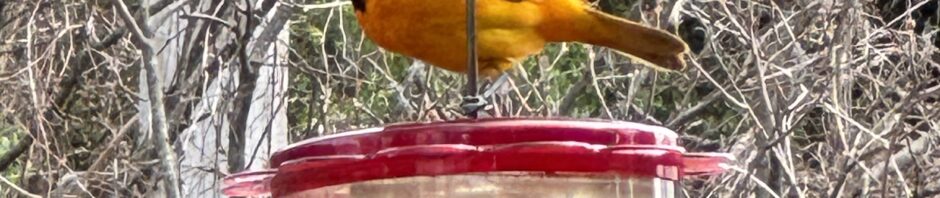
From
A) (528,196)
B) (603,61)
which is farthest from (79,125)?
(528,196)

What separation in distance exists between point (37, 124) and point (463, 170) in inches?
111

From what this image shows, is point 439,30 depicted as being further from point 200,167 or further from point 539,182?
point 200,167

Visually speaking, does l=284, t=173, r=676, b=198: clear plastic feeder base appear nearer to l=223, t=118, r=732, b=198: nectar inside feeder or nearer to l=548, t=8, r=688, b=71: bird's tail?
l=223, t=118, r=732, b=198: nectar inside feeder

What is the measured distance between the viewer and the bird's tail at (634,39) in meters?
1.59

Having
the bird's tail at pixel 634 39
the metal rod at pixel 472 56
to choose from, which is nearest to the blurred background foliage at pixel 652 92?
the bird's tail at pixel 634 39

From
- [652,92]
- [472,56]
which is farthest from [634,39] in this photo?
[652,92]

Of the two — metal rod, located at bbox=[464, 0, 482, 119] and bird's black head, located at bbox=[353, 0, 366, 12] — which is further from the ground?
bird's black head, located at bbox=[353, 0, 366, 12]

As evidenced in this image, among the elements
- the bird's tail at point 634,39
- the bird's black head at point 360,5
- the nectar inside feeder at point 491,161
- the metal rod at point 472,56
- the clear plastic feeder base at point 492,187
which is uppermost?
the bird's black head at point 360,5

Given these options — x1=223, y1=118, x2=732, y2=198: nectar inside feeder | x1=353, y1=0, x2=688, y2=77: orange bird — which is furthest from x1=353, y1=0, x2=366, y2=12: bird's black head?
x1=223, y1=118, x2=732, y2=198: nectar inside feeder

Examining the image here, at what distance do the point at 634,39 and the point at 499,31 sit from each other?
15cm

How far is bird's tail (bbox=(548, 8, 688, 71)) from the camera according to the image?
1595 mm

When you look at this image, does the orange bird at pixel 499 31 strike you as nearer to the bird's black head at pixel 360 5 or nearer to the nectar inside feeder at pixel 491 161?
the bird's black head at pixel 360 5

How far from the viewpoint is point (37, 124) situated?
3.71 meters

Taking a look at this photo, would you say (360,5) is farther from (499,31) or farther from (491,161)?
(491,161)
